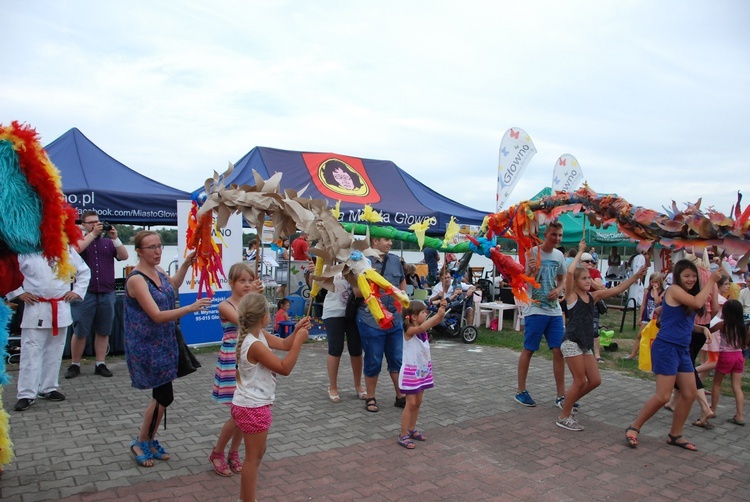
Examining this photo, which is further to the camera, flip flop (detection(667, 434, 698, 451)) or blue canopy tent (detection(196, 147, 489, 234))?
blue canopy tent (detection(196, 147, 489, 234))

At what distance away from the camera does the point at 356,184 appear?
12.1 m

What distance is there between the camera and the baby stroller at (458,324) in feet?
34.2

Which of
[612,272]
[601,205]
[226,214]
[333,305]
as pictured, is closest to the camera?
[226,214]

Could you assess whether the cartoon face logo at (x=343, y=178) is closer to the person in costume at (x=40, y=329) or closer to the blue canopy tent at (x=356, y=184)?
the blue canopy tent at (x=356, y=184)

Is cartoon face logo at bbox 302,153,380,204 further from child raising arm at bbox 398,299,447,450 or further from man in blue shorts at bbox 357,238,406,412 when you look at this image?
child raising arm at bbox 398,299,447,450

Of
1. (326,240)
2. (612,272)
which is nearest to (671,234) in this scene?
(326,240)

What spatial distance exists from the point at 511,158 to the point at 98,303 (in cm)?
920

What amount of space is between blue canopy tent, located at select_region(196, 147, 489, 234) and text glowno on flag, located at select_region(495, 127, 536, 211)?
0.92 metres

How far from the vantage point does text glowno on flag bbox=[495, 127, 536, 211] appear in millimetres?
12562

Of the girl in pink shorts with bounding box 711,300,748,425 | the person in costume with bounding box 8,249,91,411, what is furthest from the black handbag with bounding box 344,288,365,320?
the girl in pink shorts with bounding box 711,300,748,425

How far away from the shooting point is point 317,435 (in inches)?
199

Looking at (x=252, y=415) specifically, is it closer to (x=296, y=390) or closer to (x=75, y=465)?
(x=75, y=465)

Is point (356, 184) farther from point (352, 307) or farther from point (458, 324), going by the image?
point (352, 307)

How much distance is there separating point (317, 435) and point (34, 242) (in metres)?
2.89
